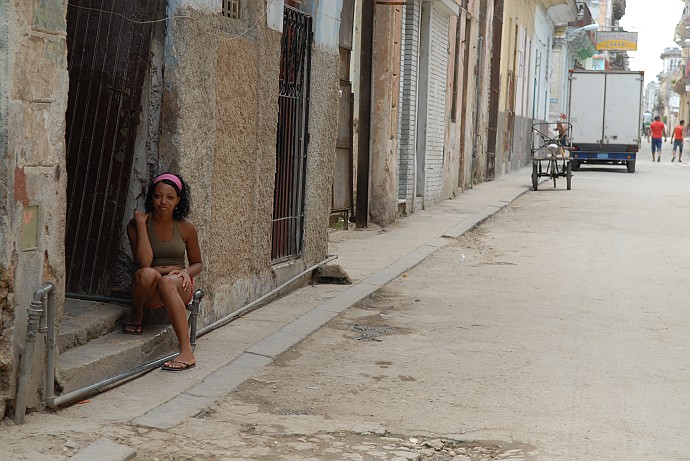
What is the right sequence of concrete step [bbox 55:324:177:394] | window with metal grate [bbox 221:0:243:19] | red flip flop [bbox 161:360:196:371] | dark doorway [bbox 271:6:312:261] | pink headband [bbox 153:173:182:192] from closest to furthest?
concrete step [bbox 55:324:177:394] < red flip flop [bbox 161:360:196:371] < pink headband [bbox 153:173:182:192] < window with metal grate [bbox 221:0:243:19] < dark doorway [bbox 271:6:312:261]

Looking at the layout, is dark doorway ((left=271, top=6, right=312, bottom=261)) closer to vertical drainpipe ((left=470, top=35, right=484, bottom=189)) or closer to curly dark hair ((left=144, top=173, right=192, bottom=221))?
curly dark hair ((left=144, top=173, right=192, bottom=221))

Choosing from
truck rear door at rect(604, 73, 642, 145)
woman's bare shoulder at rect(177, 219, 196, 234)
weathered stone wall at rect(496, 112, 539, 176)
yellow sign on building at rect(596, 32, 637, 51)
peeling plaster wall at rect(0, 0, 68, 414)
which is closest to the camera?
peeling plaster wall at rect(0, 0, 68, 414)

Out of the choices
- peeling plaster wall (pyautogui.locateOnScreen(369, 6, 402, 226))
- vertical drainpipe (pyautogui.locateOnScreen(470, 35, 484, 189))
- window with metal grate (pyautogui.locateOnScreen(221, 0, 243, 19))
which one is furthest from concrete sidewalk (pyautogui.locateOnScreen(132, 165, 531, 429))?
vertical drainpipe (pyautogui.locateOnScreen(470, 35, 484, 189))

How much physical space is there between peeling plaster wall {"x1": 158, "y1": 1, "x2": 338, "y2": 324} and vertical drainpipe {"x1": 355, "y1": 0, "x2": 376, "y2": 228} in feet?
15.9

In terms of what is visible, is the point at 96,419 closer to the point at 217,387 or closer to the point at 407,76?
the point at 217,387

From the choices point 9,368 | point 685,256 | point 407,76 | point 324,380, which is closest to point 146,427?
point 9,368

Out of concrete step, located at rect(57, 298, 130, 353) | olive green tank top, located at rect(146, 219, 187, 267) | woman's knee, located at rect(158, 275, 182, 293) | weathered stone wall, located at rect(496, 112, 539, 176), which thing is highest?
weathered stone wall, located at rect(496, 112, 539, 176)

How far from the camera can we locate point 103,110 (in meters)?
6.30

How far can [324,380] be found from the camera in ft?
19.9

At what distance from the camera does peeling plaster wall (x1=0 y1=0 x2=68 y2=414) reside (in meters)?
4.57

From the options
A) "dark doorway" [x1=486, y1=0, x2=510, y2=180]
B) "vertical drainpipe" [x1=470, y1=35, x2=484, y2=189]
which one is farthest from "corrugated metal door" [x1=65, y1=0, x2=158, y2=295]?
"dark doorway" [x1=486, y1=0, x2=510, y2=180]

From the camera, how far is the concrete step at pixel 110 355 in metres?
5.20

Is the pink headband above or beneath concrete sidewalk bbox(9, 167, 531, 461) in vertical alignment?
above

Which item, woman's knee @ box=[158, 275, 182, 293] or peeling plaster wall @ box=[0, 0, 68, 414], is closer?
peeling plaster wall @ box=[0, 0, 68, 414]
